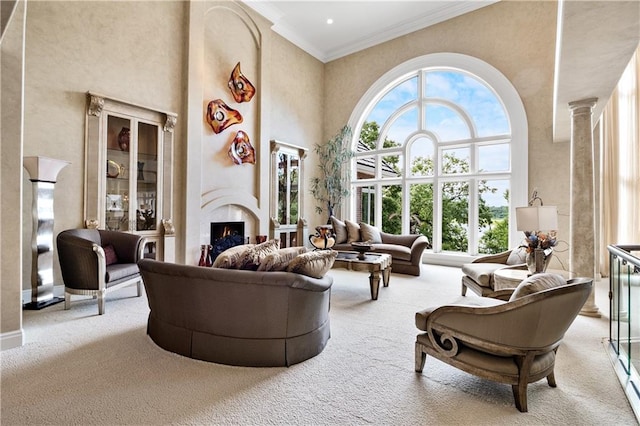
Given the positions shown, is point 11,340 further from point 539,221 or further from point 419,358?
point 539,221

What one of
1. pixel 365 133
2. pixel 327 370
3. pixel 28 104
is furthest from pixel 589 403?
pixel 365 133

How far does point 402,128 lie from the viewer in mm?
7426

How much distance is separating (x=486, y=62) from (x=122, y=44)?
627 cm

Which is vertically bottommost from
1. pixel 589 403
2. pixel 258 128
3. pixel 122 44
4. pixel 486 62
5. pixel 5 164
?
pixel 589 403

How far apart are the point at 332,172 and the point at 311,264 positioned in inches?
236

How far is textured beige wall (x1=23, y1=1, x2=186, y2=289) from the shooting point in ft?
12.5

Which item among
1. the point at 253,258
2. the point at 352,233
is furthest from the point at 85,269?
the point at 352,233

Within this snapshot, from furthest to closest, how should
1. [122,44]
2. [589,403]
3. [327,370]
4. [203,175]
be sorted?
[203,175]
[122,44]
[327,370]
[589,403]

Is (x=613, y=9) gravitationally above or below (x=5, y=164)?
above

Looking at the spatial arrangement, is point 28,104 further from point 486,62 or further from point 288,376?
point 486,62

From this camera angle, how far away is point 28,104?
3750mm

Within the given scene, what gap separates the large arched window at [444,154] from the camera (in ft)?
20.0

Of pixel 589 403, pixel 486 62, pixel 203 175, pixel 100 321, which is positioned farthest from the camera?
pixel 486 62

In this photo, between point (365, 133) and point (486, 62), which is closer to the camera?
point (486, 62)
